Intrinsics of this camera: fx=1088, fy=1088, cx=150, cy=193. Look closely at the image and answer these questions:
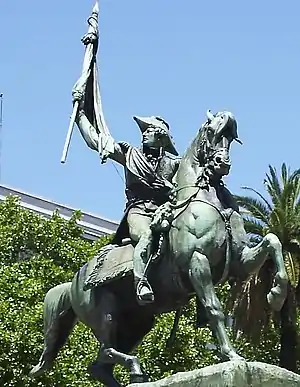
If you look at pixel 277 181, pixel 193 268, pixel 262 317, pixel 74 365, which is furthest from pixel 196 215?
pixel 277 181

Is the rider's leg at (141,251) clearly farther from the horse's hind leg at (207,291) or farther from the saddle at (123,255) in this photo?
the horse's hind leg at (207,291)

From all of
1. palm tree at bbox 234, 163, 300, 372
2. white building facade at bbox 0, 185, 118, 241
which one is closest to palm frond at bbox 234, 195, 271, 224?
palm tree at bbox 234, 163, 300, 372

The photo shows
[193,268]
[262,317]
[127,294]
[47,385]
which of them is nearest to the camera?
[193,268]

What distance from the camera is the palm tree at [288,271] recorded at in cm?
2567

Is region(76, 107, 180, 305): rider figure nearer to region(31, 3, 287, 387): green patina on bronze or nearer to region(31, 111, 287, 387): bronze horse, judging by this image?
region(31, 3, 287, 387): green patina on bronze

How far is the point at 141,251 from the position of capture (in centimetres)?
1068

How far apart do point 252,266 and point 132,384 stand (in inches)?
64.3

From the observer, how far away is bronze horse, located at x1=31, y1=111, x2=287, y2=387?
1038 centimetres

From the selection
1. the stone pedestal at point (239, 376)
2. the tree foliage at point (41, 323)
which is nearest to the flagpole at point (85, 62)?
the stone pedestal at point (239, 376)

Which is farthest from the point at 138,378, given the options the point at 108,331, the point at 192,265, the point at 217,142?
the point at 217,142

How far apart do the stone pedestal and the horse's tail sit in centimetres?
247

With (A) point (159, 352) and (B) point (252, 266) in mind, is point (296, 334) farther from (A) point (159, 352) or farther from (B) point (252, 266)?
(B) point (252, 266)

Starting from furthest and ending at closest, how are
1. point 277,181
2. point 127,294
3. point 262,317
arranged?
point 277,181 → point 262,317 → point 127,294

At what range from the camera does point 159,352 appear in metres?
25.1
